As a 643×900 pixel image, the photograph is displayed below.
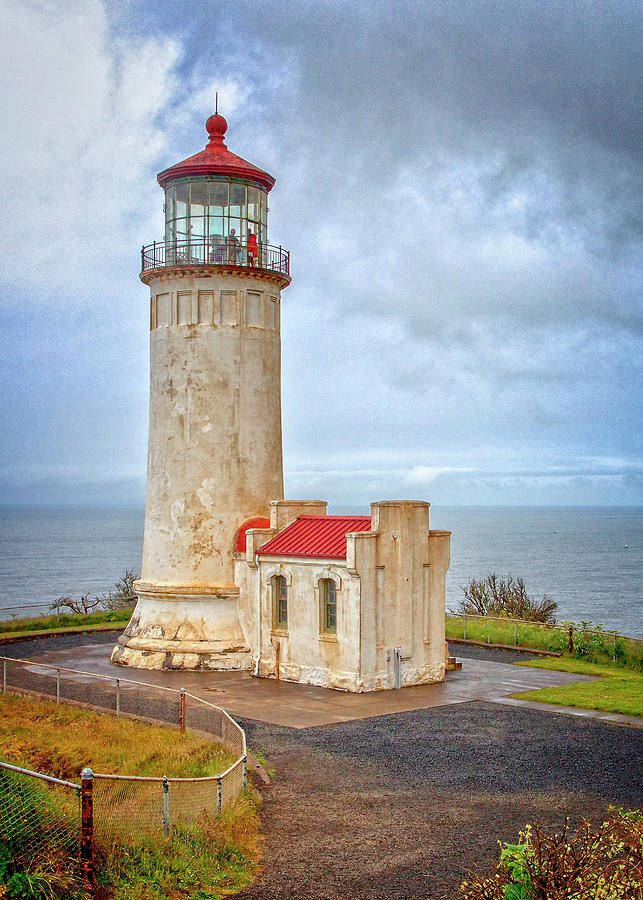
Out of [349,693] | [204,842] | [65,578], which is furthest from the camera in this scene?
[65,578]

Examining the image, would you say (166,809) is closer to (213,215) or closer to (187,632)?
(187,632)

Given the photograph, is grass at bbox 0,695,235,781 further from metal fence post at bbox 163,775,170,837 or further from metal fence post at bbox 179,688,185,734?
metal fence post at bbox 163,775,170,837

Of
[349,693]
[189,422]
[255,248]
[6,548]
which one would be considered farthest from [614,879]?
[6,548]

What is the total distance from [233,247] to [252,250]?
0.52 m

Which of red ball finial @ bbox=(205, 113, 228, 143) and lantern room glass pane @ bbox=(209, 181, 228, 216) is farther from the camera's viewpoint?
red ball finial @ bbox=(205, 113, 228, 143)

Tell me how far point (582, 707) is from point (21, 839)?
13721mm

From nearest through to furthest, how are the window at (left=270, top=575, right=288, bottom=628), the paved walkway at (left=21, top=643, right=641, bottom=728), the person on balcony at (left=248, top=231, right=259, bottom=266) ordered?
1. the paved walkway at (left=21, top=643, right=641, bottom=728)
2. the window at (left=270, top=575, right=288, bottom=628)
3. the person on balcony at (left=248, top=231, right=259, bottom=266)

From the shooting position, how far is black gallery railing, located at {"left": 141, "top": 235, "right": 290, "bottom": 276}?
2719 cm

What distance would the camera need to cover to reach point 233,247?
27.4m

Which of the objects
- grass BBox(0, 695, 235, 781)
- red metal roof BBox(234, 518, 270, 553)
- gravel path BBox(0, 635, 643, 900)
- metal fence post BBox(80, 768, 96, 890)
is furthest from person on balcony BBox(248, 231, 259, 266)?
metal fence post BBox(80, 768, 96, 890)

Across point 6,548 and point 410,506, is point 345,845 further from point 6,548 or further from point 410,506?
point 6,548

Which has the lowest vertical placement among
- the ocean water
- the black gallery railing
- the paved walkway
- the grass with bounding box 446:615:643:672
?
the ocean water

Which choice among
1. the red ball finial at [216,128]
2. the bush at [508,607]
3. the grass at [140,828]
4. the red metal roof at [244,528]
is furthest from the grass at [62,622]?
the grass at [140,828]

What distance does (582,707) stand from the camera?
2053cm
